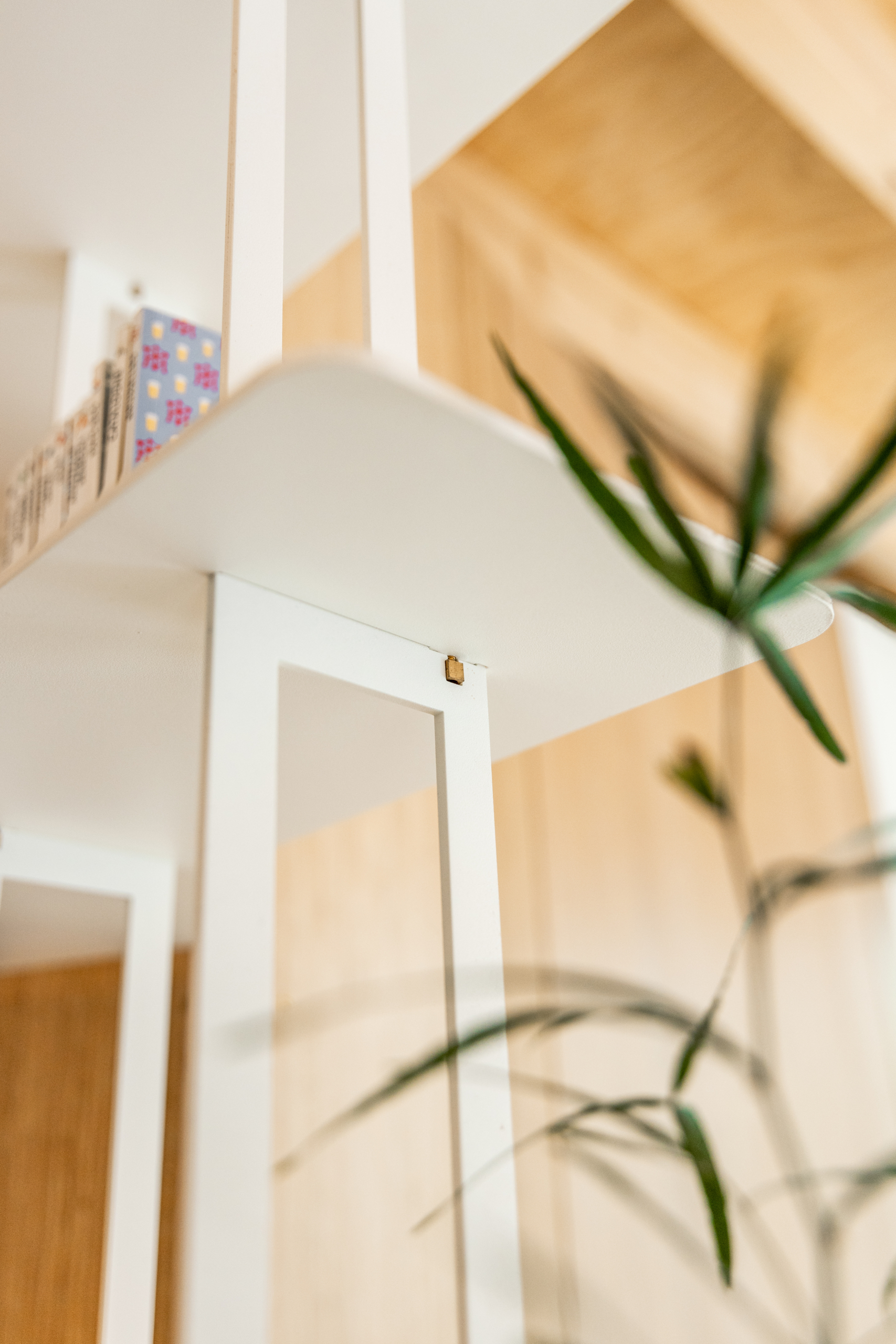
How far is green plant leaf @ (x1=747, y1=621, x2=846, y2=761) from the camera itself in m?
0.55

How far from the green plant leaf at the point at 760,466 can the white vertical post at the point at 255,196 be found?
0.42 m

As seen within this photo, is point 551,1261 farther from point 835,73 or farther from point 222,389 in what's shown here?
point 835,73

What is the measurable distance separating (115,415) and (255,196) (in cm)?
32

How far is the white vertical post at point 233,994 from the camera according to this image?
75 cm

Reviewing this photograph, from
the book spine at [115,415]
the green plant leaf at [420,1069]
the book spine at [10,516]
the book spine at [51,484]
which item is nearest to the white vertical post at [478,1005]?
the green plant leaf at [420,1069]

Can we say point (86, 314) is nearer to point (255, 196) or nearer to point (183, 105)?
point (183, 105)

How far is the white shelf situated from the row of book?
0.19 m

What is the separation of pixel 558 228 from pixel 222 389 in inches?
104

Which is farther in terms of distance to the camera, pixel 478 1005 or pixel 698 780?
pixel 478 1005

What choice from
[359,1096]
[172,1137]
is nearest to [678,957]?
[359,1096]

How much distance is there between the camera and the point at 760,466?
1.75 feet

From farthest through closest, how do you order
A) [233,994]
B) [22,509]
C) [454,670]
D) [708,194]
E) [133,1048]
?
1. [708,194]
2. [133,1048]
3. [22,509]
4. [454,670]
5. [233,994]

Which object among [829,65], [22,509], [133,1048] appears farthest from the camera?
[829,65]

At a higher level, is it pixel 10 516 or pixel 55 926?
pixel 10 516
